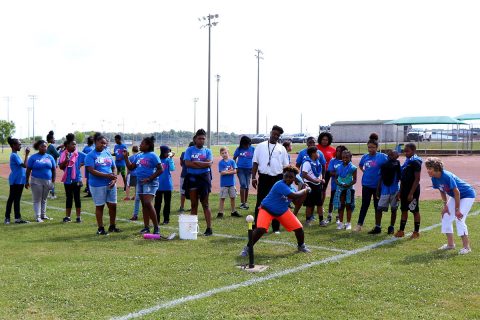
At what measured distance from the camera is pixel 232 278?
6375mm

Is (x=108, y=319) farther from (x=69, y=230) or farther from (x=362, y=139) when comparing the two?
(x=362, y=139)

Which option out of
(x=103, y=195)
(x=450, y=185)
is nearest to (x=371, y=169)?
(x=450, y=185)

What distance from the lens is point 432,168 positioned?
25.1ft

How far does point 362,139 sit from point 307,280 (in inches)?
2640

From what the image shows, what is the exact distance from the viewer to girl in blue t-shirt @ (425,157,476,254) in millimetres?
7664

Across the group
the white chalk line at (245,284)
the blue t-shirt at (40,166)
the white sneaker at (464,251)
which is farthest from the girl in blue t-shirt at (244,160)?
the white sneaker at (464,251)

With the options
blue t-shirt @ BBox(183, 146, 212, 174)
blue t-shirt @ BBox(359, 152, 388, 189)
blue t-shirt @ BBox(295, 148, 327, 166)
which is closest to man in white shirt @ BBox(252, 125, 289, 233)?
blue t-shirt @ BBox(295, 148, 327, 166)

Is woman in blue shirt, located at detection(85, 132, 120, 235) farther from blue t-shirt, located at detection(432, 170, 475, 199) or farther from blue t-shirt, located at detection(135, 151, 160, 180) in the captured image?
blue t-shirt, located at detection(432, 170, 475, 199)

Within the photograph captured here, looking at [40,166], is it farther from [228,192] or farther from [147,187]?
[228,192]

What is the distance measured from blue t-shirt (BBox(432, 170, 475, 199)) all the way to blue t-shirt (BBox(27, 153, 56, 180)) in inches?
314

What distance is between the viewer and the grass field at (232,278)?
17.1 ft

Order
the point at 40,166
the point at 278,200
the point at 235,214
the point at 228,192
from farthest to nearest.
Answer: the point at 228,192
the point at 235,214
the point at 40,166
the point at 278,200

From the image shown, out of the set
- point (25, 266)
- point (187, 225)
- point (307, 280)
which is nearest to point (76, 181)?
point (187, 225)

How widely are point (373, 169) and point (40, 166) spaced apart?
7.03 metres
